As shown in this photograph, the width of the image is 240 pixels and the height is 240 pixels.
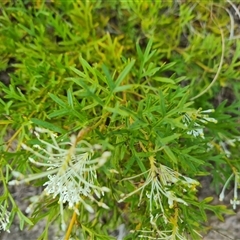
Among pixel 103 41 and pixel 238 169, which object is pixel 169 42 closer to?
pixel 103 41

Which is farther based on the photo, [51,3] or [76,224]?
[51,3]

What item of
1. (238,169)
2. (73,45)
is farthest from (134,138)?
(73,45)

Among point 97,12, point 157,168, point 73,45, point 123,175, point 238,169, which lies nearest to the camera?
point 157,168

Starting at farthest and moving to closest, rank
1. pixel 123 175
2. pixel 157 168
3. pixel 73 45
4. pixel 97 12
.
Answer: pixel 97 12, pixel 73 45, pixel 123 175, pixel 157 168

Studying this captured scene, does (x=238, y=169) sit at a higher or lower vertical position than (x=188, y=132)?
lower

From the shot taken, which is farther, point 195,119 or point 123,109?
point 195,119

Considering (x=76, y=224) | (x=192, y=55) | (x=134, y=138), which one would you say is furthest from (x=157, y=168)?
(x=192, y=55)
